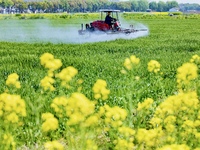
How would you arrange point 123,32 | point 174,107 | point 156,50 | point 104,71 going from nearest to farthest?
point 174,107, point 104,71, point 156,50, point 123,32

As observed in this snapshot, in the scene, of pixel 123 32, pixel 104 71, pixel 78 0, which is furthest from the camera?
pixel 78 0

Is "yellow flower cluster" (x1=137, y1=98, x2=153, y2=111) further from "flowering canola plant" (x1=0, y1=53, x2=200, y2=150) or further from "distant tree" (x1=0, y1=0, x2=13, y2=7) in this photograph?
"distant tree" (x1=0, y1=0, x2=13, y2=7)

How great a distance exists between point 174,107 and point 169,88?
4.64 m

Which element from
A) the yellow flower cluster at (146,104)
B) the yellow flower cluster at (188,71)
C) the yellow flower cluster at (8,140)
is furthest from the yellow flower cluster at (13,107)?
the yellow flower cluster at (188,71)

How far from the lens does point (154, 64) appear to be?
4.85m

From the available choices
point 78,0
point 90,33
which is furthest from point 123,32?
point 78,0

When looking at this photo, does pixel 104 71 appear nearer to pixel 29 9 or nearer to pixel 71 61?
pixel 71 61

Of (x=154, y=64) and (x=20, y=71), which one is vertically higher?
(x=154, y=64)

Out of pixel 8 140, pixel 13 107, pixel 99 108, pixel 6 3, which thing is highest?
pixel 13 107

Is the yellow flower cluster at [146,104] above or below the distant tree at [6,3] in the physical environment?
above

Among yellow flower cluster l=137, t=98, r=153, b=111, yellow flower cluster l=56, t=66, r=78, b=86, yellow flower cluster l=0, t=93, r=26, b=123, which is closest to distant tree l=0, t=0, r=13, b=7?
yellow flower cluster l=137, t=98, r=153, b=111

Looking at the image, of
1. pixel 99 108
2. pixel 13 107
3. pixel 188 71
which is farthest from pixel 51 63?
pixel 99 108

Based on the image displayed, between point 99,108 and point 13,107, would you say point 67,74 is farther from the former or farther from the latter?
point 99,108

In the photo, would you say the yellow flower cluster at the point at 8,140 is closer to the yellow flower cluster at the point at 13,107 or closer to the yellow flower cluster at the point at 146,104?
the yellow flower cluster at the point at 13,107
